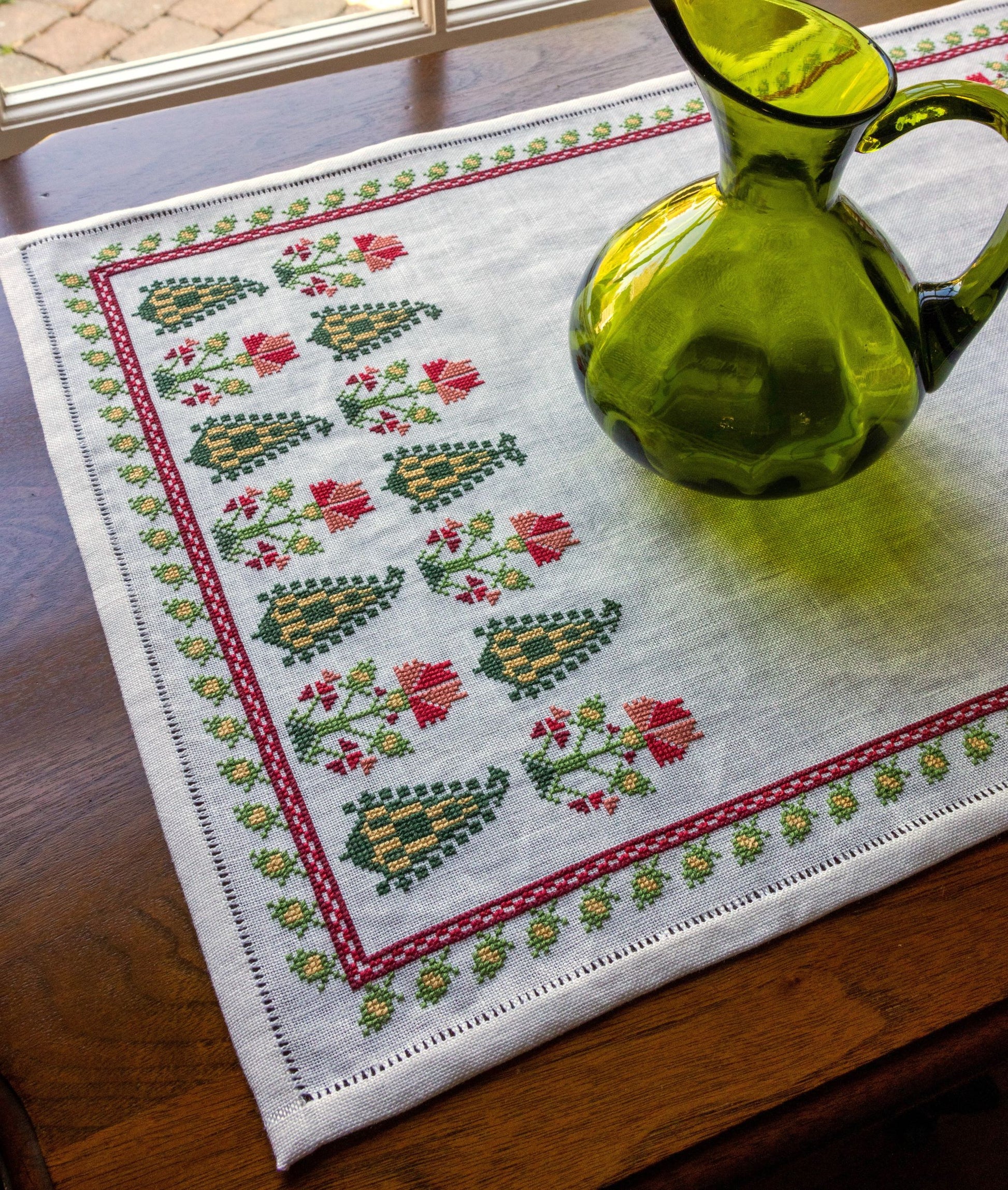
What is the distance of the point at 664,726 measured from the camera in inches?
23.8

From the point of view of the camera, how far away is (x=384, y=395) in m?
0.73

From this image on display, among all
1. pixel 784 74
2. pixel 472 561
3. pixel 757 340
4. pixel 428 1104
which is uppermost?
pixel 784 74

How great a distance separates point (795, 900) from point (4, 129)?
0.99 m

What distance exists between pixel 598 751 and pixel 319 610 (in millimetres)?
189

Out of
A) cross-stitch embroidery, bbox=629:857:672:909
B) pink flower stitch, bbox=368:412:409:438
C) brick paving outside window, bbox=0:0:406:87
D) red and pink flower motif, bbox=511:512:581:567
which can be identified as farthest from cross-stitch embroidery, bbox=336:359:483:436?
brick paving outside window, bbox=0:0:406:87

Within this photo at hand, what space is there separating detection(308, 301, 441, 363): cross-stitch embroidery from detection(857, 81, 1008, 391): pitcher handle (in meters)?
0.33

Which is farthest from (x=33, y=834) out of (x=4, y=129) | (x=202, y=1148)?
(x=4, y=129)

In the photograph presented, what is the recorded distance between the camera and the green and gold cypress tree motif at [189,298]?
A: 30.4 inches

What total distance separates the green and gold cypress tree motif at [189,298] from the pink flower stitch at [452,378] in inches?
6.0

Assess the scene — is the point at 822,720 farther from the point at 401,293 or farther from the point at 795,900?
the point at 401,293

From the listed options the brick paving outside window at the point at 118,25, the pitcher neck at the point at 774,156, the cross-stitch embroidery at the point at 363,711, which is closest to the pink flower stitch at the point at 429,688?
the cross-stitch embroidery at the point at 363,711

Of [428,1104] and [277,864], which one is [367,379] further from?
[428,1104]

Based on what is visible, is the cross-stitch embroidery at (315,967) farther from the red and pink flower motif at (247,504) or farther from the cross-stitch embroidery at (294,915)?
the red and pink flower motif at (247,504)

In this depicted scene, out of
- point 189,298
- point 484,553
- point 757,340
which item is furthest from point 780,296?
point 189,298
